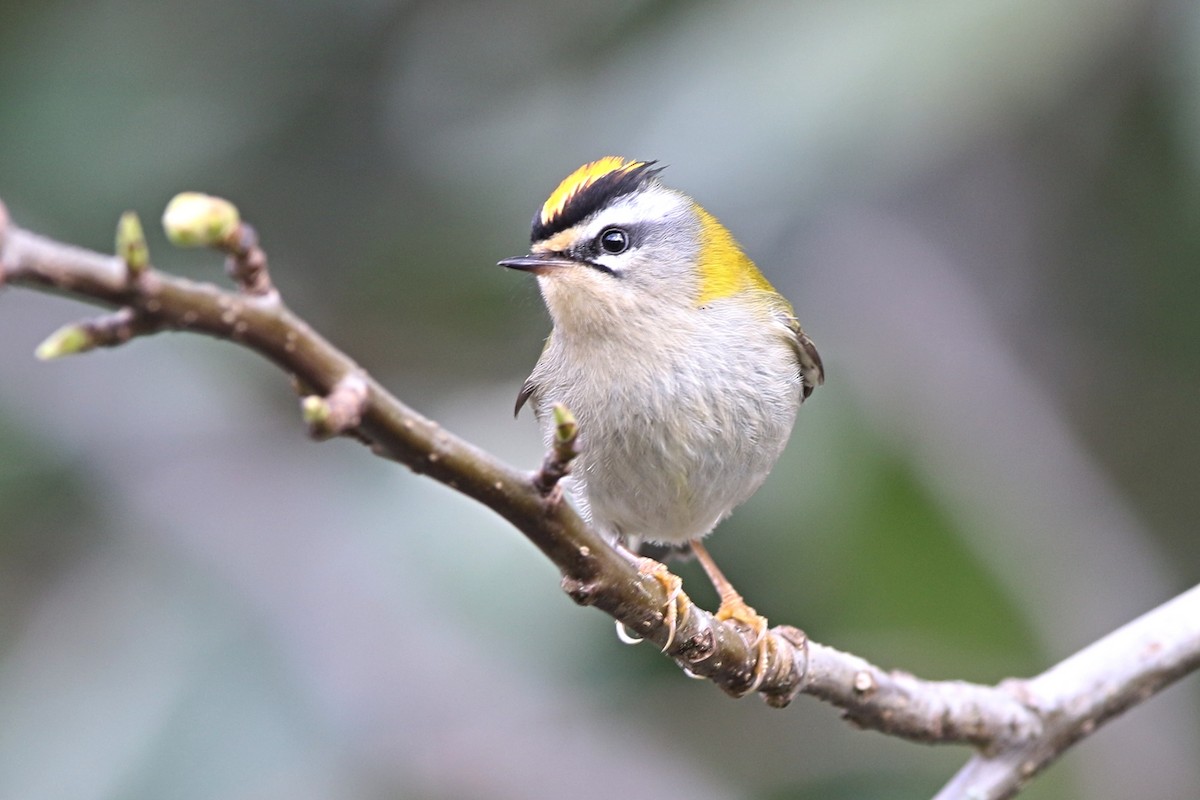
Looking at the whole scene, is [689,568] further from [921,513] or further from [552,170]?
[552,170]

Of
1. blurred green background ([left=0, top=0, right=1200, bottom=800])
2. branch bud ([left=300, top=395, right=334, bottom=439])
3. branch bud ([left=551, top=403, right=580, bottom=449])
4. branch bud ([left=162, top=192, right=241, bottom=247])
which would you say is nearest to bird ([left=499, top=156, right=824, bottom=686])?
blurred green background ([left=0, top=0, right=1200, bottom=800])

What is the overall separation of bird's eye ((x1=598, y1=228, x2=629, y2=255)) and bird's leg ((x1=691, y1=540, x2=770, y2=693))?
800mm

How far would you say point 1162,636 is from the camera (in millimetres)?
2469

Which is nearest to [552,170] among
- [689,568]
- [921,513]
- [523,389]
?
[523,389]

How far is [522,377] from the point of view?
164 inches

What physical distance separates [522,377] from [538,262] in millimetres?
1634

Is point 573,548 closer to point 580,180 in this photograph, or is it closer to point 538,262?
point 538,262

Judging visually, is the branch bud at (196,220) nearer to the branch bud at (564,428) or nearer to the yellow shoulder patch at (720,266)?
the branch bud at (564,428)

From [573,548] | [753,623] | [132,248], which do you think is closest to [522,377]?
[753,623]

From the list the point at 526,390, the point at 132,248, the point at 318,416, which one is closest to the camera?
the point at 132,248

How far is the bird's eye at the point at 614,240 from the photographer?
274 cm

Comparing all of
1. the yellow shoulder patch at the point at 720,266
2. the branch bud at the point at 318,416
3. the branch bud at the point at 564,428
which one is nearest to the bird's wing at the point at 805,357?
the yellow shoulder patch at the point at 720,266

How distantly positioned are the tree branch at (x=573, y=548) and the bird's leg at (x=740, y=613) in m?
0.02

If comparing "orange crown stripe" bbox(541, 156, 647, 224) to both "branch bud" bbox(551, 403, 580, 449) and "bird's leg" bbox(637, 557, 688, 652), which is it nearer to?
"bird's leg" bbox(637, 557, 688, 652)
